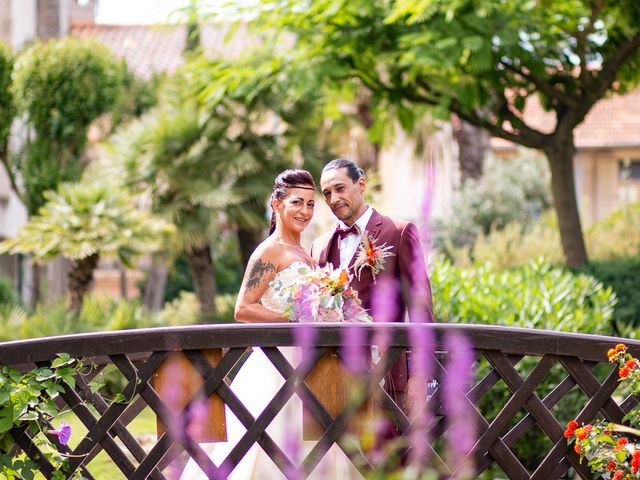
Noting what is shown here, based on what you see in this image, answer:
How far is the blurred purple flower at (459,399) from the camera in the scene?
16.1ft

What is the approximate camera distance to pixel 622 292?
14461 mm

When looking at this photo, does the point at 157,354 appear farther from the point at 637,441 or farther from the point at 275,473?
the point at 637,441

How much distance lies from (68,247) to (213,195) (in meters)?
2.66

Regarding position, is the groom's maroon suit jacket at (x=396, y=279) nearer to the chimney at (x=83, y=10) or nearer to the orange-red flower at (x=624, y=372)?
the orange-red flower at (x=624, y=372)

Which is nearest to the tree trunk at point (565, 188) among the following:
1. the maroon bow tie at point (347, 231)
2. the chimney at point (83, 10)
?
the maroon bow tie at point (347, 231)

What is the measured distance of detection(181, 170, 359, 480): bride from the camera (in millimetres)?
5480

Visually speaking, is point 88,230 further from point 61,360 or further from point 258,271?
point 61,360

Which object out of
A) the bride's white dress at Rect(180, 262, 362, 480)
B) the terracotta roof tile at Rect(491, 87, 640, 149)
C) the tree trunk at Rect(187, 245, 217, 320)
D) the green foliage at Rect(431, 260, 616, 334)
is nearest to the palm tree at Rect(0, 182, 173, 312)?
the tree trunk at Rect(187, 245, 217, 320)

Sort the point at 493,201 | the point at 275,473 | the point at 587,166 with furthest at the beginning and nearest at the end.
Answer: the point at 587,166, the point at 493,201, the point at 275,473

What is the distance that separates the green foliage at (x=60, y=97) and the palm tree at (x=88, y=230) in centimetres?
308

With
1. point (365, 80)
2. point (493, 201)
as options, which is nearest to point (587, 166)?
point (493, 201)

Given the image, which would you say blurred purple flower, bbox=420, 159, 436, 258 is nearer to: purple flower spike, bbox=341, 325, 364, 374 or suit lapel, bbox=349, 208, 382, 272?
suit lapel, bbox=349, 208, 382, 272

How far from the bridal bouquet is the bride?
88 millimetres

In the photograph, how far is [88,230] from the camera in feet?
49.9
